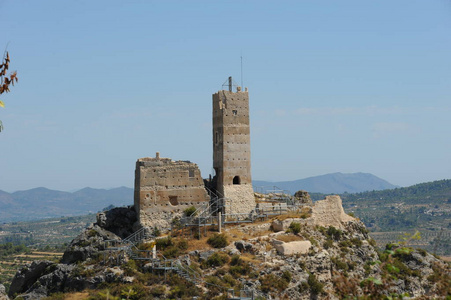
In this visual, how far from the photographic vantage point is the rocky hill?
44.9 metres

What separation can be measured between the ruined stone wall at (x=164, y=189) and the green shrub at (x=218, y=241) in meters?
4.92

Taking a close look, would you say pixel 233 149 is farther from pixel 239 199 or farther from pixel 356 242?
pixel 356 242

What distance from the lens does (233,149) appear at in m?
56.1

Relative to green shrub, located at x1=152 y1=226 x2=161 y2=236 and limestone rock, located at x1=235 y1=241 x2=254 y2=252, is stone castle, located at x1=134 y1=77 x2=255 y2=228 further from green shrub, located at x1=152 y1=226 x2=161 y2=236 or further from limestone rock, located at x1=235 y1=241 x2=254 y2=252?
limestone rock, located at x1=235 y1=241 x2=254 y2=252

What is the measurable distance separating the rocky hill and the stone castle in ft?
7.63

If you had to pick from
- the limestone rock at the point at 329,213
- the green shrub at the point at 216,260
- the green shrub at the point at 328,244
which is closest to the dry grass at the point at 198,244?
the green shrub at the point at 216,260

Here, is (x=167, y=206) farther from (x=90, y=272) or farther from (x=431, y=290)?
(x=431, y=290)

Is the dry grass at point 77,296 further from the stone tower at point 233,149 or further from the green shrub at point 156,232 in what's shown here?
the stone tower at point 233,149

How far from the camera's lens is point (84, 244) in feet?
167

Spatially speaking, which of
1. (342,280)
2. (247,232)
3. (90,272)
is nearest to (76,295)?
(90,272)

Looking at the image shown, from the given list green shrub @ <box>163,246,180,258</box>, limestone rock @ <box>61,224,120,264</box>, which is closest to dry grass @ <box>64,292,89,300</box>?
limestone rock @ <box>61,224,120,264</box>

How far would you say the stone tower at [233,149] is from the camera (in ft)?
182

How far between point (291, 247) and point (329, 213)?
797 centimetres

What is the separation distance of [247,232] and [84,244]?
1285 centimetres
